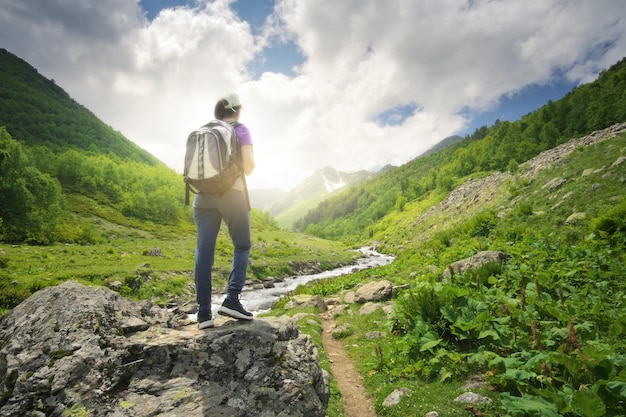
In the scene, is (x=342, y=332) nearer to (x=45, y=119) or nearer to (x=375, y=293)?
(x=375, y=293)

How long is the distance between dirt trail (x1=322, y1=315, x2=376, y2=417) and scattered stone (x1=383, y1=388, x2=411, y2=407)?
40 centimetres

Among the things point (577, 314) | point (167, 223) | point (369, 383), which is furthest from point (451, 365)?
point (167, 223)

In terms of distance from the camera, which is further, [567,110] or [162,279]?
[567,110]

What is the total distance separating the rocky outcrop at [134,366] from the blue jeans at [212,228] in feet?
2.24

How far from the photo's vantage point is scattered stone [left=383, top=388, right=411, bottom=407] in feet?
20.4

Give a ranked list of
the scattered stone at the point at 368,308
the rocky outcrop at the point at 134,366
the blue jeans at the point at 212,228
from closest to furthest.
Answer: the rocky outcrop at the point at 134,366 → the blue jeans at the point at 212,228 → the scattered stone at the point at 368,308

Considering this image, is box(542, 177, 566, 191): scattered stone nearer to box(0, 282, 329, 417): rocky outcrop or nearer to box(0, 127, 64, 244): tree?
box(0, 282, 329, 417): rocky outcrop

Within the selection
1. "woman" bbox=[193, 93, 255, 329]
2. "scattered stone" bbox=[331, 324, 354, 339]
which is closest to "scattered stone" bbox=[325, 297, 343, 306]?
"scattered stone" bbox=[331, 324, 354, 339]

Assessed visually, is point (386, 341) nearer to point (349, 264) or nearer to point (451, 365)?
point (451, 365)

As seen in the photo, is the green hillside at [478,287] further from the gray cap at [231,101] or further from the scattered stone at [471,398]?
the gray cap at [231,101]

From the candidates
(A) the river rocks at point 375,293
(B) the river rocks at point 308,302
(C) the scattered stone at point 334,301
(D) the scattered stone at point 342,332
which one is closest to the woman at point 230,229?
(D) the scattered stone at point 342,332

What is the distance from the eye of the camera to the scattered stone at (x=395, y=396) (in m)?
6.21

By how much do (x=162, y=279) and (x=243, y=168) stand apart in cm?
2659

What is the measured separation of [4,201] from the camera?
3538cm
